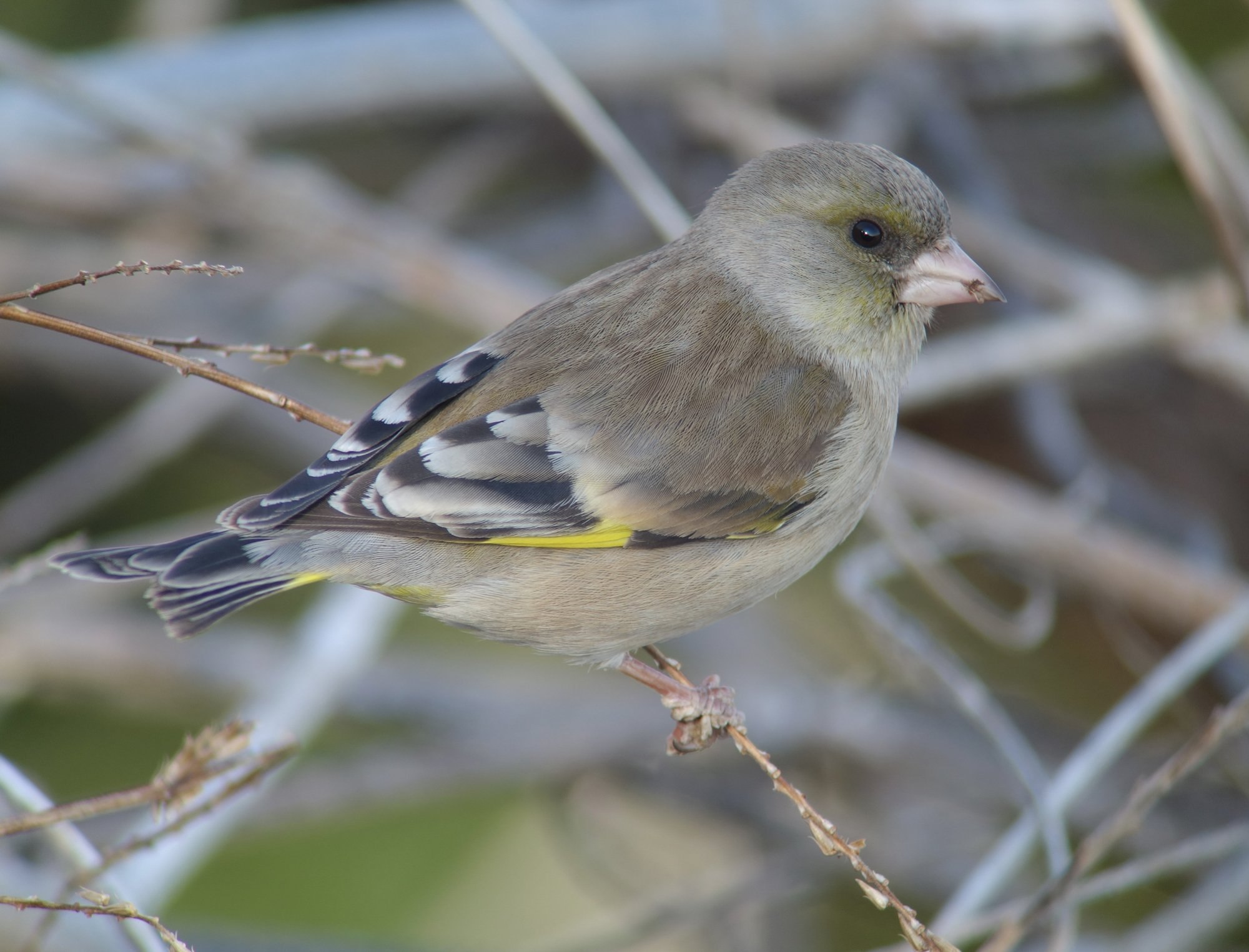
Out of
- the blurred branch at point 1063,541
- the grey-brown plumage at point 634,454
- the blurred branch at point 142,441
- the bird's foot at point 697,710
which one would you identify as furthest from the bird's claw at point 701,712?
the blurred branch at point 142,441

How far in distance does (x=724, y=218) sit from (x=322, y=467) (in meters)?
1.01

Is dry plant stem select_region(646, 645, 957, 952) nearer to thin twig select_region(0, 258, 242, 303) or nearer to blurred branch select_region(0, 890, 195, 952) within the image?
blurred branch select_region(0, 890, 195, 952)

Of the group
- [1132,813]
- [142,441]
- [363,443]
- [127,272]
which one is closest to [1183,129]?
[1132,813]

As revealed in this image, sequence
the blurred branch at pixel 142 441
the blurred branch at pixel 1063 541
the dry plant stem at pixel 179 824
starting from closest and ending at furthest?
the dry plant stem at pixel 179 824 < the blurred branch at pixel 1063 541 < the blurred branch at pixel 142 441

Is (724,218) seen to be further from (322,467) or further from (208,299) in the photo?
(208,299)

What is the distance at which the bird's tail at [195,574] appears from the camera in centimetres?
194

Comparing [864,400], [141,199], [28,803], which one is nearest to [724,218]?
[864,400]

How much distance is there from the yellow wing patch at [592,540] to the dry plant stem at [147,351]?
1.75 feet

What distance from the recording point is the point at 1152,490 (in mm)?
4309

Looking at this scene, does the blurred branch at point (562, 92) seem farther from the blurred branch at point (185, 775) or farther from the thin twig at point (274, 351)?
the blurred branch at point (185, 775)

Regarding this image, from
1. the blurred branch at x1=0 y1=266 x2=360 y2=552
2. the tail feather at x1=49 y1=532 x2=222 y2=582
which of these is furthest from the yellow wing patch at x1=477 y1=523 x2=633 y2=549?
the blurred branch at x1=0 y1=266 x2=360 y2=552

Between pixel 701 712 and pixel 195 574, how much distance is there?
34.2 inches

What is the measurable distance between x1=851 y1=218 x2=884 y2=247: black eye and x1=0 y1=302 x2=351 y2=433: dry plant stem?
1240 mm

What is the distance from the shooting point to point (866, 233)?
102 inches
